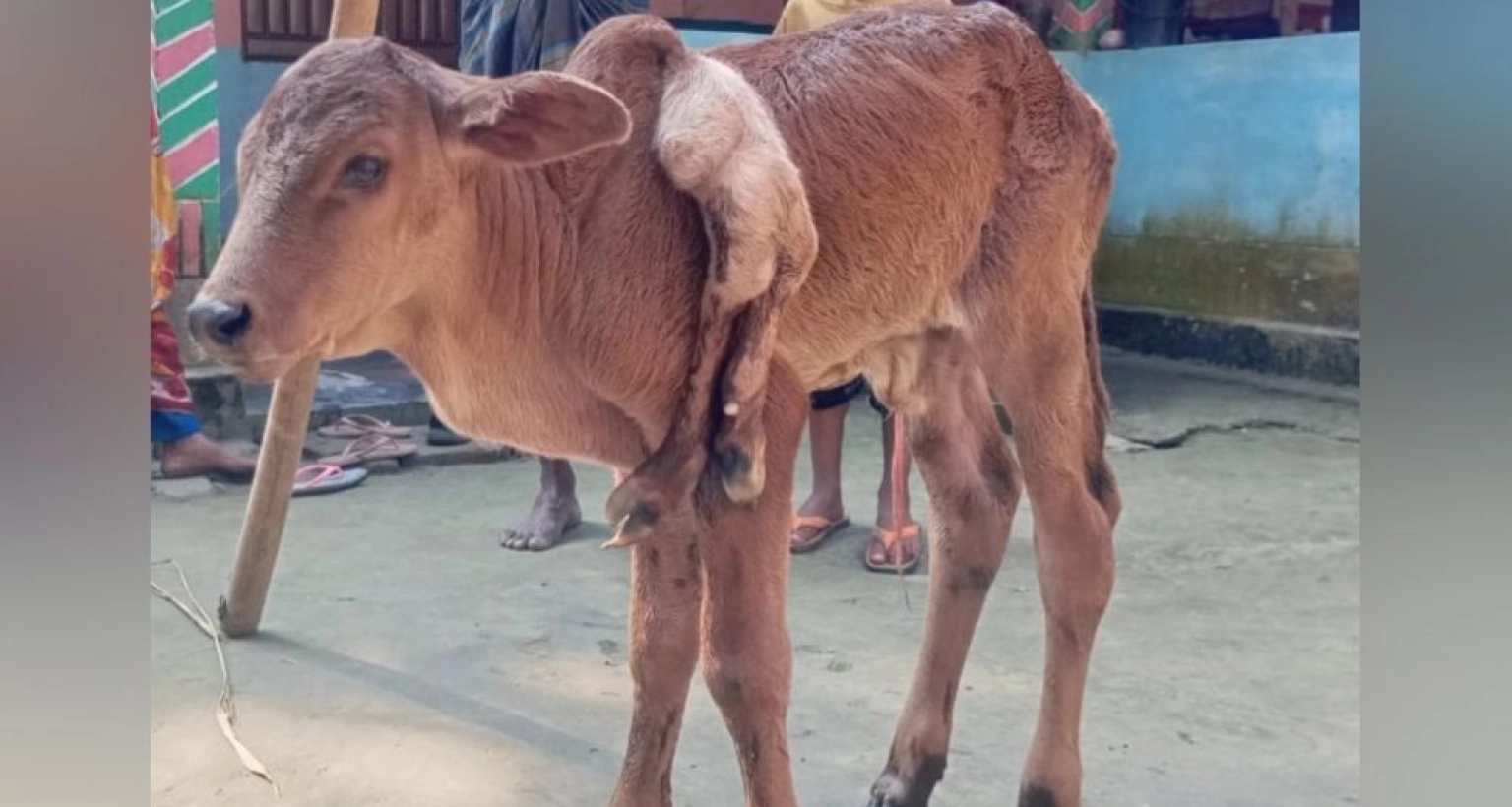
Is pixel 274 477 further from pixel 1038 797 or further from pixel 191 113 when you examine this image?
pixel 1038 797

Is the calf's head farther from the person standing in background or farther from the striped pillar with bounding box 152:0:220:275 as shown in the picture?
the person standing in background

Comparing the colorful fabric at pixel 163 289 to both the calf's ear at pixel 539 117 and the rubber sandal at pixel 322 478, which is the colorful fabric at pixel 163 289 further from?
the calf's ear at pixel 539 117

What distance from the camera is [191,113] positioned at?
7.57 ft

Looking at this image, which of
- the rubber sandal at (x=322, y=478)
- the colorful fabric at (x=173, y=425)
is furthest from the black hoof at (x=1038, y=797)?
the colorful fabric at (x=173, y=425)

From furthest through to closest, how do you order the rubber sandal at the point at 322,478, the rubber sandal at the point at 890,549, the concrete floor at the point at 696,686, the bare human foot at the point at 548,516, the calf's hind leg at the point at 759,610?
the rubber sandal at the point at 890,549, the bare human foot at the point at 548,516, the rubber sandal at the point at 322,478, the concrete floor at the point at 696,686, the calf's hind leg at the point at 759,610

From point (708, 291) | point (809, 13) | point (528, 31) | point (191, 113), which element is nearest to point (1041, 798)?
point (708, 291)

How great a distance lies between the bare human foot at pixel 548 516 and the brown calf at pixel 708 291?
3.28 ft

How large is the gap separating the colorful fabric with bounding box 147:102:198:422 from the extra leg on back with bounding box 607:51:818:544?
56cm

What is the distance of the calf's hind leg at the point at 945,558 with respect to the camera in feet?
8.52

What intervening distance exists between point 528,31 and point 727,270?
52cm
